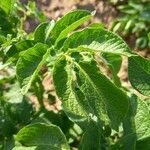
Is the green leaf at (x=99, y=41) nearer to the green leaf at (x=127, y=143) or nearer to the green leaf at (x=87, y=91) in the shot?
the green leaf at (x=87, y=91)

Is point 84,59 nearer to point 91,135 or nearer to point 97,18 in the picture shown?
point 91,135

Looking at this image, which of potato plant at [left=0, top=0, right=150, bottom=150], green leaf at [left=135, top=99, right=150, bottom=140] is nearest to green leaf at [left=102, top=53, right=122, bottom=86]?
potato plant at [left=0, top=0, right=150, bottom=150]

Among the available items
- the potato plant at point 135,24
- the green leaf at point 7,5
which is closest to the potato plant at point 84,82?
the green leaf at point 7,5

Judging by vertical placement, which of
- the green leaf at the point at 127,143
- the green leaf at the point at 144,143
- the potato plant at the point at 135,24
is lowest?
the potato plant at the point at 135,24

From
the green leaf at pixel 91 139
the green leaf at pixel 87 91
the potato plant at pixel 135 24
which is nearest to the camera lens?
the green leaf at pixel 87 91

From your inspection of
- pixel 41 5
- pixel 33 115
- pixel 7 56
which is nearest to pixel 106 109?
pixel 7 56
